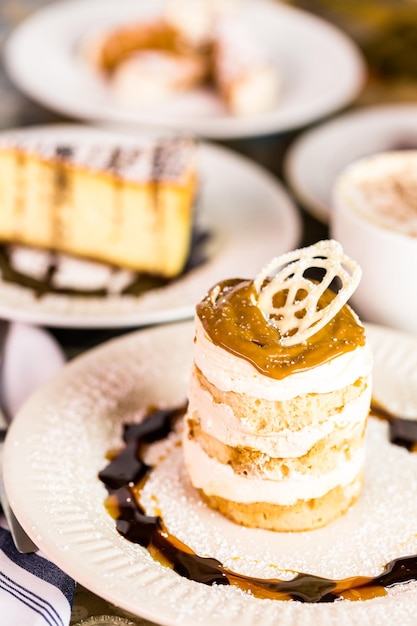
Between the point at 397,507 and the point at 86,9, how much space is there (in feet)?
7.06

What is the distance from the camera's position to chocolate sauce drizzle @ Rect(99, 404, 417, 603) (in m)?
1.09

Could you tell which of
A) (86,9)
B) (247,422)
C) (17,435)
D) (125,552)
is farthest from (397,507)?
(86,9)

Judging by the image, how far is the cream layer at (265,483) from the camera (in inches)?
46.8

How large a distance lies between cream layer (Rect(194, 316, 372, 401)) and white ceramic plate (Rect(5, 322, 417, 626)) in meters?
0.20

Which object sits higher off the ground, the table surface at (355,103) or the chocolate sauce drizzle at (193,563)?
the chocolate sauce drizzle at (193,563)

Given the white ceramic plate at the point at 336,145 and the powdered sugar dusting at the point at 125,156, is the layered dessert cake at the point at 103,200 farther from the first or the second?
the white ceramic plate at the point at 336,145

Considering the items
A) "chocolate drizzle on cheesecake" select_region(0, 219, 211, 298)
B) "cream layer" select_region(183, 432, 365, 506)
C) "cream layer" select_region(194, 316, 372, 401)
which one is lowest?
"chocolate drizzle on cheesecake" select_region(0, 219, 211, 298)

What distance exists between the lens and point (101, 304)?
1665 millimetres

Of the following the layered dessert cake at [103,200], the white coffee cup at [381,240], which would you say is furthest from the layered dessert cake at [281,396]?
the layered dessert cake at [103,200]

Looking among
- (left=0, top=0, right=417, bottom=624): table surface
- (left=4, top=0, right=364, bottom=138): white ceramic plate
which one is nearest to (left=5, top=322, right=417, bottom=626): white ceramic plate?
(left=0, top=0, right=417, bottom=624): table surface

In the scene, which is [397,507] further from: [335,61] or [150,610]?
[335,61]

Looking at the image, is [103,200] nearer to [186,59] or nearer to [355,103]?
[186,59]

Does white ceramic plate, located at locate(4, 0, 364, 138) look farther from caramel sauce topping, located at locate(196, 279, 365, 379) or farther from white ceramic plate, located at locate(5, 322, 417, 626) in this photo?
caramel sauce topping, located at locate(196, 279, 365, 379)

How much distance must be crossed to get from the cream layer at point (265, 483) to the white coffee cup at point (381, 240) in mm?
419
